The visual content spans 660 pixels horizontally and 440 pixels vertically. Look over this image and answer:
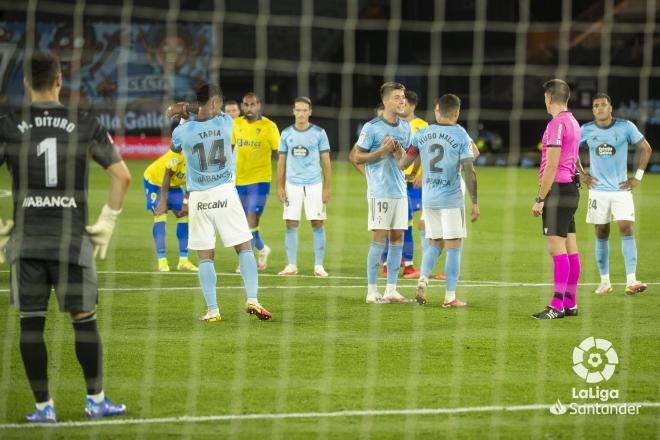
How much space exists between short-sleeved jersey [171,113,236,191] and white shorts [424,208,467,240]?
207 cm

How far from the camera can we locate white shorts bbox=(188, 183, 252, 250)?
9.23 meters

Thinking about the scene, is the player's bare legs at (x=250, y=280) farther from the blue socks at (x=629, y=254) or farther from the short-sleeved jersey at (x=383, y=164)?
the blue socks at (x=629, y=254)

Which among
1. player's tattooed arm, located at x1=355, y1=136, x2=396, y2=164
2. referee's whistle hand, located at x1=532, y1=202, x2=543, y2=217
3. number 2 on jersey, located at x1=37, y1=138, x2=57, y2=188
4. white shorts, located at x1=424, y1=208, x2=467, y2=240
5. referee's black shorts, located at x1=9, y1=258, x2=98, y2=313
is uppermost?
player's tattooed arm, located at x1=355, y1=136, x2=396, y2=164

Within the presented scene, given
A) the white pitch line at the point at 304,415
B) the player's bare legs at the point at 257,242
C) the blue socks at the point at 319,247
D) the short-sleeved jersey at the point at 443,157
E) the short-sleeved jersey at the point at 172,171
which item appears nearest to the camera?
the white pitch line at the point at 304,415

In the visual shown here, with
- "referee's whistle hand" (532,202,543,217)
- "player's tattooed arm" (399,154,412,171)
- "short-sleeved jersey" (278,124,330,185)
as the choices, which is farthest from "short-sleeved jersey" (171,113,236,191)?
"short-sleeved jersey" (278,124,330,185)

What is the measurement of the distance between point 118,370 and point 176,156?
470 centimetres

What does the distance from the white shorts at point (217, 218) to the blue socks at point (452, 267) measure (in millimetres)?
1934

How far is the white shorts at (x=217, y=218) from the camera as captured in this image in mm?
9227

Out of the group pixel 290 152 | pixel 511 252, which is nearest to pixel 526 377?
pixel 290 152

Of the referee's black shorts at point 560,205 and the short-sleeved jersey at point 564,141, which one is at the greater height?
the short-sleeved jersey at point 564,141

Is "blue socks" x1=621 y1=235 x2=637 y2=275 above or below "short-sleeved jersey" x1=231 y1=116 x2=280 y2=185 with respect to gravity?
below

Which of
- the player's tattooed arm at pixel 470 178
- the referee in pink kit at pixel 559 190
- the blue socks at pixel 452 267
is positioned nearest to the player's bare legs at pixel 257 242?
the blue socks at pixel 452 267

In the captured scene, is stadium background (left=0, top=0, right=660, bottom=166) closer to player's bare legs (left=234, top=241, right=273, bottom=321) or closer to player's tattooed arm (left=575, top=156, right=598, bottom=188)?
player's tattooed arm (left=575, top=156, right=598, bottom=188)

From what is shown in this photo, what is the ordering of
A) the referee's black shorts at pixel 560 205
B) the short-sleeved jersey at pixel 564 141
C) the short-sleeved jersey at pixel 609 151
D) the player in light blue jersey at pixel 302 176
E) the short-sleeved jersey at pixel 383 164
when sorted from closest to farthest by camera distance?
1. the short-sleeved jersey at pixel 564 141
2. the referee's black shorts at pixel 560 205
3. the short-sleeved jersey at pixel 383 164
4. the short-sleeved jersey at pixel 609 151
5. the player in light blue jersey at pixel 302 176
